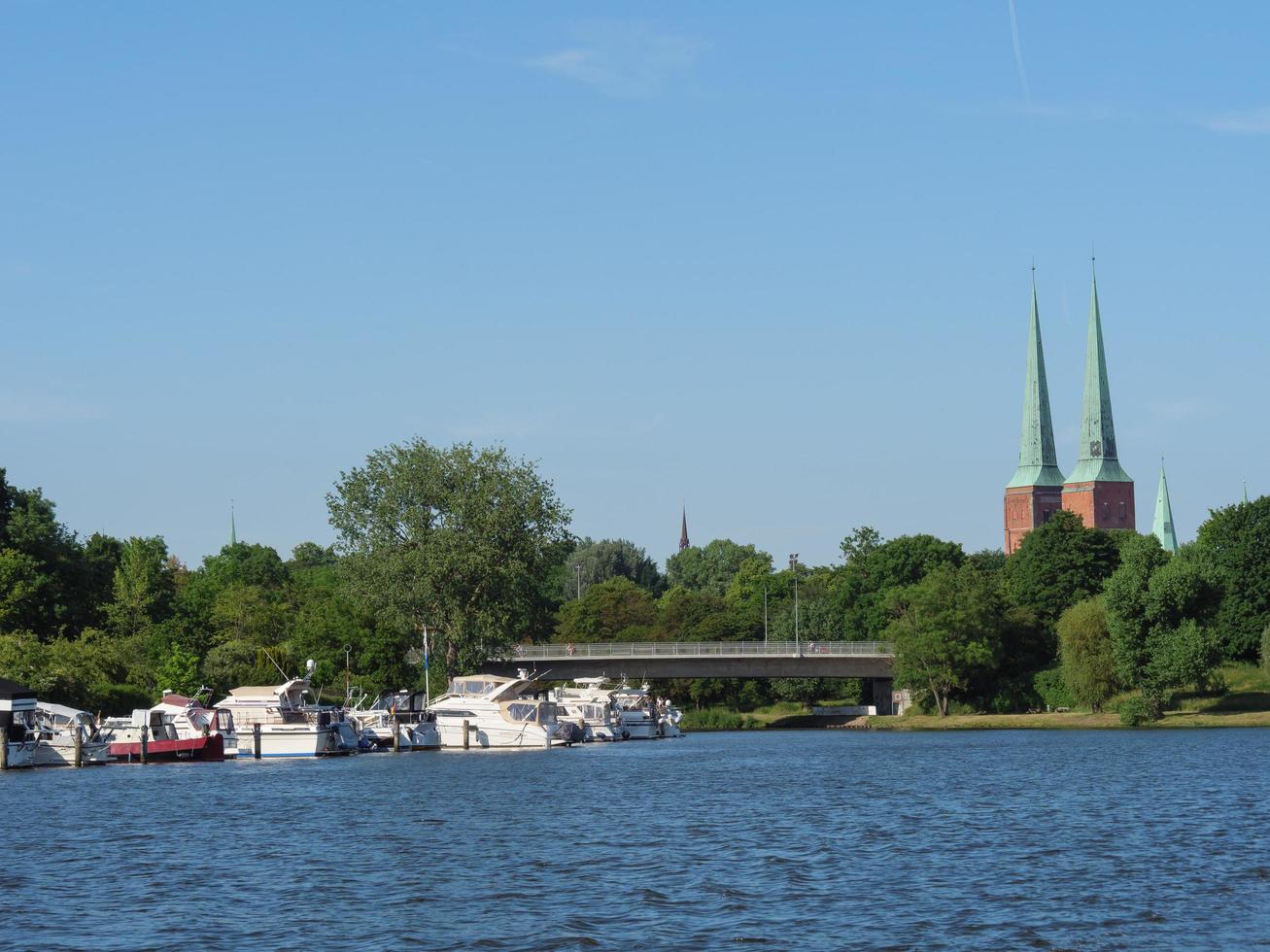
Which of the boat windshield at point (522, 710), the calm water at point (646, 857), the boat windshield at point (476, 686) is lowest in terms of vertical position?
the calm water at point (646, 857)

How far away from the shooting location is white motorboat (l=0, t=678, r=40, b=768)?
8106cm

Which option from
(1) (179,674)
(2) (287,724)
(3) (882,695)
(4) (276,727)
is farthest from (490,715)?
(3) (882,695)

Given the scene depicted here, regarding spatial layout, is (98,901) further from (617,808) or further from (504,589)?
(504,589)

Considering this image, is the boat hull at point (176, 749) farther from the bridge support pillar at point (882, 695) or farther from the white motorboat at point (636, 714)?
the bridge support pillar at point (882, 695)

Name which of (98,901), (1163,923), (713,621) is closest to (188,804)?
(98,901)

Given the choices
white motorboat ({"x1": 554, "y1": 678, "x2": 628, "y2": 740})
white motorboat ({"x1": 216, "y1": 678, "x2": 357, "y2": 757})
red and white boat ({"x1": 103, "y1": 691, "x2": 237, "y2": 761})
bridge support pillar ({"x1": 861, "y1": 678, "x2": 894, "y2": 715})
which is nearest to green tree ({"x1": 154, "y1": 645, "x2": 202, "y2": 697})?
white motorboat ({"x1": 216, "y1": 678, "x2": 357, "y2": 757})

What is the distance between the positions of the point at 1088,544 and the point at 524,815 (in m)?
87.7

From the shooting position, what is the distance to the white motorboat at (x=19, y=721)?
3191 inches

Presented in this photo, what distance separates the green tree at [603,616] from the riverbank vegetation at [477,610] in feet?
96.1

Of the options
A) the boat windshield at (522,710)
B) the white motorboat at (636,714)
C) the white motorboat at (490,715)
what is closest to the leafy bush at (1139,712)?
the white motorboat at (636,714)

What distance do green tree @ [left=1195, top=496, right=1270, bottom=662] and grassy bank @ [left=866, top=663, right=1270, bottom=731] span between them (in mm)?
2058

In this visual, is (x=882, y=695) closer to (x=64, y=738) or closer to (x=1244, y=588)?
(x=1244, y=588)

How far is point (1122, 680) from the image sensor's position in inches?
4365

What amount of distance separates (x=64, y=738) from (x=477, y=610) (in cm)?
3032
